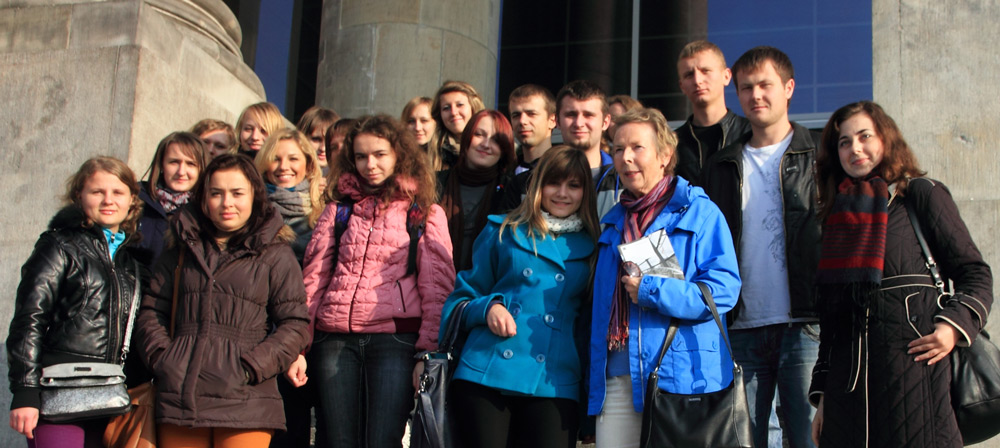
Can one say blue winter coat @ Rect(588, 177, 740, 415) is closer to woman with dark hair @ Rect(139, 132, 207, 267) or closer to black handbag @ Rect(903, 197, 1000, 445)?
black handbag @ Rect(903, 197, 1000, 445)

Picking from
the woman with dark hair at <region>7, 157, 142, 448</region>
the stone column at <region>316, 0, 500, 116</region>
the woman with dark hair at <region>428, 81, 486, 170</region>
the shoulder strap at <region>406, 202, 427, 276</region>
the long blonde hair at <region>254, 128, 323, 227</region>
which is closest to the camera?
the woman with dark hair at <region>7, 157, 142, 448</region>

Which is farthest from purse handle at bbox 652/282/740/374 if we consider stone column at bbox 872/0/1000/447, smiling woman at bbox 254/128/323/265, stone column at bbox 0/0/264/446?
stone column at bbox 0/0/264/446

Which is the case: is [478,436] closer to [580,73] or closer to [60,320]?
[60,320]

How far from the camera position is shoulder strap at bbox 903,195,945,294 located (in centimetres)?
364

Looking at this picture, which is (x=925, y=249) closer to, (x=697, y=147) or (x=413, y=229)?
(x=697, y=147)

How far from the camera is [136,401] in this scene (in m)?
4.05

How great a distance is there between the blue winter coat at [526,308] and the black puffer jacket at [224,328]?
71cm

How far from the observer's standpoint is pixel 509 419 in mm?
3916

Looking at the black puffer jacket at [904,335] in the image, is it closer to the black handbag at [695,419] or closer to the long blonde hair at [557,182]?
the black handbag at [695,419]

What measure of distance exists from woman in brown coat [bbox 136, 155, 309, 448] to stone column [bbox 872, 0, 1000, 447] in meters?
3.25

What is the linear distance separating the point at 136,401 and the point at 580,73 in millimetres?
10470

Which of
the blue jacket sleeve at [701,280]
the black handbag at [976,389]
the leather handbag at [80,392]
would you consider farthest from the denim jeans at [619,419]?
the leather handbag at [80,392]

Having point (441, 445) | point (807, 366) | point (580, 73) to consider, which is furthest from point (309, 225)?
point (580, 73)

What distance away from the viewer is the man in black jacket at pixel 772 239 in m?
4.15
